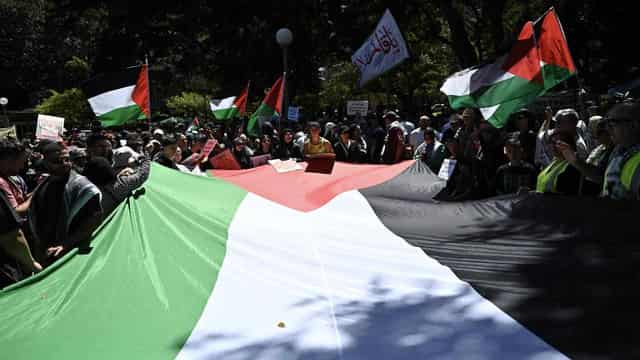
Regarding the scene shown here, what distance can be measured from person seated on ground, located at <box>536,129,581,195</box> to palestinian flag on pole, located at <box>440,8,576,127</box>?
1564 mm

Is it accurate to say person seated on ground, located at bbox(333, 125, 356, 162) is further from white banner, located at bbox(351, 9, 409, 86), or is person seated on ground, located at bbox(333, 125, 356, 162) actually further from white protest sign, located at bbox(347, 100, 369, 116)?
white protest sign, located at bbox(347, 100, 369, 116)

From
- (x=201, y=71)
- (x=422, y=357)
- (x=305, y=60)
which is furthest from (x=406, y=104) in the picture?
(x=422, y=357)

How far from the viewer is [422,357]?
3.00 meters

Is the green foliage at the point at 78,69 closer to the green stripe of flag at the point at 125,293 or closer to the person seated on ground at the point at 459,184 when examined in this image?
the person seated on ground at the point at 459,184

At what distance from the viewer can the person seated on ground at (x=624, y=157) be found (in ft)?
13.3

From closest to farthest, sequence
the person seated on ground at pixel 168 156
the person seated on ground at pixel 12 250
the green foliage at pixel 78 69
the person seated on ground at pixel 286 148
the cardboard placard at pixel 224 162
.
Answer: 1. the person seated on ground at pixel 12 250
2. the person seated on ground at pixel 168 156
3. the cardboard placard at pixel 224 162
4. the person seated on ground at pixel 286 148
5. the green foliage at pixel 78 69

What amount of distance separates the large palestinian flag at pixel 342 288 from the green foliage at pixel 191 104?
115 feet

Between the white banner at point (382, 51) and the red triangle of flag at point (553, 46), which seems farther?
the white banner at point (382, 51)

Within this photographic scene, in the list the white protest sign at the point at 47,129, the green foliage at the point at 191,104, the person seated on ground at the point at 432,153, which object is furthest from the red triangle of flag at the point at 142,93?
the green foliage at the point at 191,104

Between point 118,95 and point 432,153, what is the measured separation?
203 inches

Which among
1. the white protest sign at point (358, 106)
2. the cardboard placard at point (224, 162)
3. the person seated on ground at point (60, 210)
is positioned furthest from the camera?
the white protest sign at point (358, 106)

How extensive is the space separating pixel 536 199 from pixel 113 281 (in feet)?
10.5

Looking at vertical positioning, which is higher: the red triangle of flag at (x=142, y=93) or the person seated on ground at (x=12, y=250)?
the red triangle of flag at (x=142, y=93)

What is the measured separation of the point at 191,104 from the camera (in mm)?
40312
